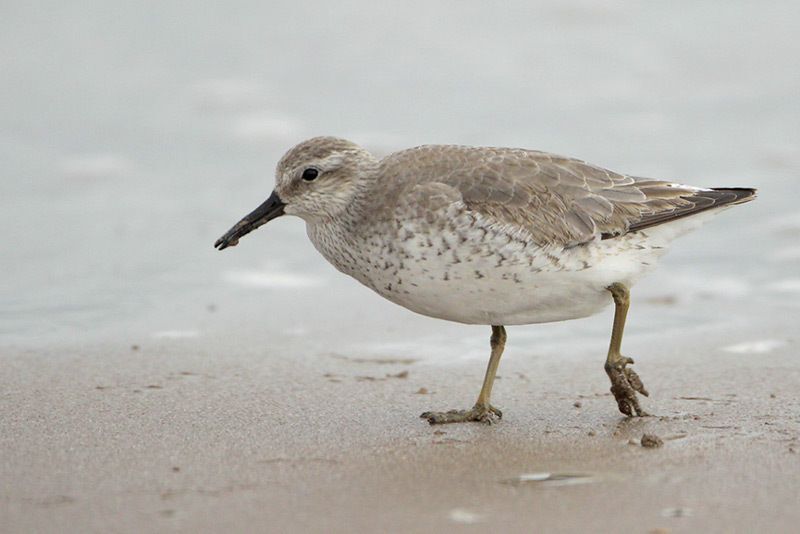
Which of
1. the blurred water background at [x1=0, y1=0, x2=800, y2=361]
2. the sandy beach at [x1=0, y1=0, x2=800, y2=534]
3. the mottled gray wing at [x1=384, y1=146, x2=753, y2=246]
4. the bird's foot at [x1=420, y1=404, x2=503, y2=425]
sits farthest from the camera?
the blurred water background at [x1=0, y1=0, x2=800, y2=361]

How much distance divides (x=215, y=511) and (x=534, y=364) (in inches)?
135

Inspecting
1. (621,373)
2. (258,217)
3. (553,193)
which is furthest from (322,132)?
(621,373)

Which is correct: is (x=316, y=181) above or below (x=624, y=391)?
above

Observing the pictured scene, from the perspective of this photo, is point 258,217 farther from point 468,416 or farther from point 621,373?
point 621,373

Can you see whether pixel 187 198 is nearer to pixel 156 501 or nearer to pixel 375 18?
pixel 375 18

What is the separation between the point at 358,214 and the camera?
690cm

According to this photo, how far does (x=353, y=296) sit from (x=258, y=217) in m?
2.48

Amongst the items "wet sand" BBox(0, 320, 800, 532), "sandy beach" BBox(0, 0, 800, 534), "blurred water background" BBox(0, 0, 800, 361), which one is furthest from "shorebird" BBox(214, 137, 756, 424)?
"blurred water background" BBox(0, 0, 800, 361)

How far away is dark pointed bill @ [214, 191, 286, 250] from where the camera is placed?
713 cm

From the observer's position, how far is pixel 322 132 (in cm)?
1245

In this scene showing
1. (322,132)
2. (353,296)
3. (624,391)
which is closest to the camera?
(624,391)

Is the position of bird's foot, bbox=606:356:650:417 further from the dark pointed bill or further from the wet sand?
the dark pointed bill

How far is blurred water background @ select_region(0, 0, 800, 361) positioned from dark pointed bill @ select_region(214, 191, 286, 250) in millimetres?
1289

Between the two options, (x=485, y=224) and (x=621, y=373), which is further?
(x=621, y=373)
